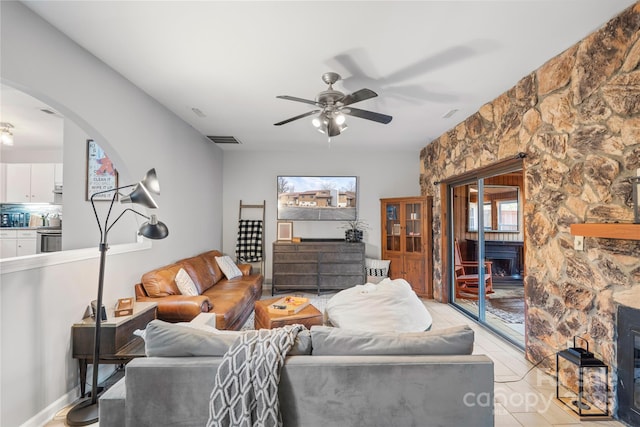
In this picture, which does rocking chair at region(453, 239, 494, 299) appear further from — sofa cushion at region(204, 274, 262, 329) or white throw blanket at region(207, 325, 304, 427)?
white throw blanket at region(207, 325, 304, 427)

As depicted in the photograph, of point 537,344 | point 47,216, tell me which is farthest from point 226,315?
point 47,216

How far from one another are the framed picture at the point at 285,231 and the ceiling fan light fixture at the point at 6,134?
13.2 ft

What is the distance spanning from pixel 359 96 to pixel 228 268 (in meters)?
3.40

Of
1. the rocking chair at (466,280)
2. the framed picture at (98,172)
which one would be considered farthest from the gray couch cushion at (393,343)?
the rocking chair at (466,280)

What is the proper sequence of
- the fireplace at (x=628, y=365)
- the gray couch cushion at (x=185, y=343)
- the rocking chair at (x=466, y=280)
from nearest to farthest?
the gray couch cushion at (x=185, y=343), the fireplace at (x=628, y=365), the rocking chair at (x=466, y=280)

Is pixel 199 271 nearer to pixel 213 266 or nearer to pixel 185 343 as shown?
pixel 213 266

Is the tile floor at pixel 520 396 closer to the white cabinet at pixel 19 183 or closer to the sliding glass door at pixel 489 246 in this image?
the sliding glass door at pixel 489 246

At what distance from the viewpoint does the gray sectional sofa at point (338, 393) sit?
4.84ft

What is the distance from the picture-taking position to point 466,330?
5.41ft

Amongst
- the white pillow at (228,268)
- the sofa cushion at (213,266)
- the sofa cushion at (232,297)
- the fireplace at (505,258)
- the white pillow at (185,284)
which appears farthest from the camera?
the fireplace at (505,258)

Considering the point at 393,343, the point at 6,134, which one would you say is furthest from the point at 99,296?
the point at 6,134

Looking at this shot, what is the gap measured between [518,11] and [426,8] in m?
0.62

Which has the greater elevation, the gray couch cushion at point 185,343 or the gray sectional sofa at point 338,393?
the gray couch cushion at point 185,343

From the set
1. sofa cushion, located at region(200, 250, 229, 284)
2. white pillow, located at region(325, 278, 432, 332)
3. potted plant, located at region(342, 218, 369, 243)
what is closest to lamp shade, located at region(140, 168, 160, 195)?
white pillow, located at region(325, 278, 432, 332)
